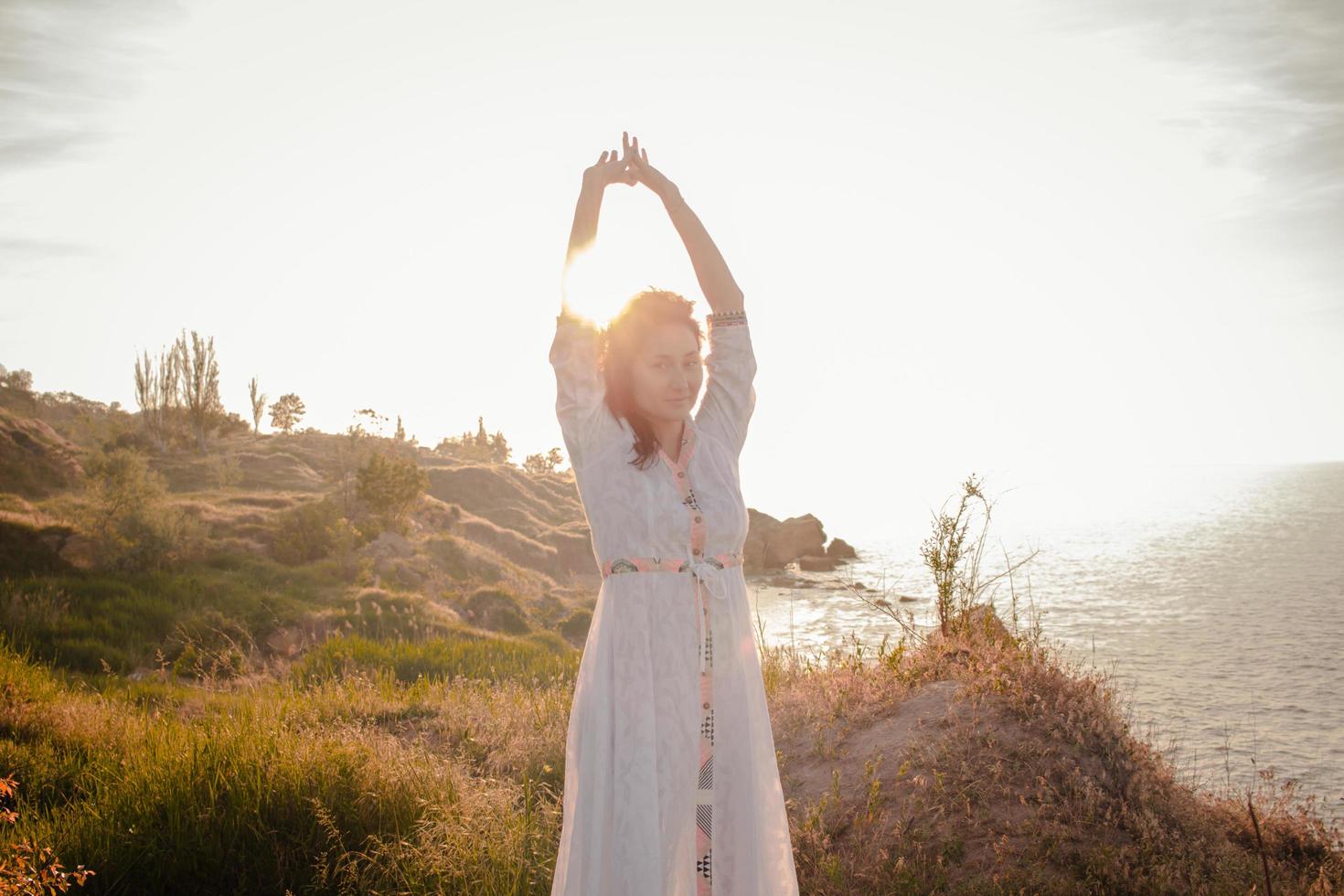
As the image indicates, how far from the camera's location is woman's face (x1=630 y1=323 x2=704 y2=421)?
2.68 m

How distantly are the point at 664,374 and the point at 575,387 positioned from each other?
279mm

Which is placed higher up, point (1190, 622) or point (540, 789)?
point (540, 789)

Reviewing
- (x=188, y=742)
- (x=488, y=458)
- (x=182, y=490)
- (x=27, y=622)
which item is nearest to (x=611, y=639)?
(x=188, y=742)

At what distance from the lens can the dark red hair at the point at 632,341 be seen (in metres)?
2.71

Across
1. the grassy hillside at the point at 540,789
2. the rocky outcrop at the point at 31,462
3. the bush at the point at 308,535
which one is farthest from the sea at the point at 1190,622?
the rocky outcrop at the point at 31,462

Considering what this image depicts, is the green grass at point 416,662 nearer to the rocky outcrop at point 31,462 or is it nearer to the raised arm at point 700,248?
the raised arm at point 700,248

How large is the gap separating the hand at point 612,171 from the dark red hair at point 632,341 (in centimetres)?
39

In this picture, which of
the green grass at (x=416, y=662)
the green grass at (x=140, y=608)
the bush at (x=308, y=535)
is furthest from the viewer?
the bush at (x=308, y=535)

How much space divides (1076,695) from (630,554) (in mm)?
3738

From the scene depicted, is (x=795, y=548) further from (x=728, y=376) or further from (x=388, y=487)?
(x=728, y=376)

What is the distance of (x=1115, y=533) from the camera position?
137 feet

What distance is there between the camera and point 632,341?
2717 mm

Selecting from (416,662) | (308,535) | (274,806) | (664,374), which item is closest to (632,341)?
(664,374)

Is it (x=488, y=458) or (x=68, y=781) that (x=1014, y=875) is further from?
(x=488, y=458)
